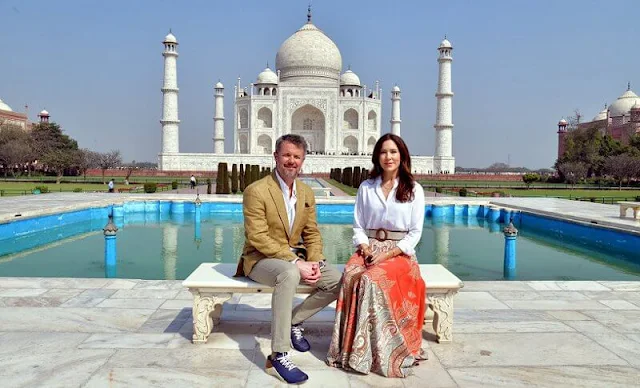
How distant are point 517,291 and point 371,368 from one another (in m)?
2.08

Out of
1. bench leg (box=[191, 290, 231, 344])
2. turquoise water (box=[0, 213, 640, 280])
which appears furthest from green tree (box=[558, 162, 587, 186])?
bench leg (box=[191, 290, 231, 344])

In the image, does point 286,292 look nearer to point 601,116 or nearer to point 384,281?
point 384,281

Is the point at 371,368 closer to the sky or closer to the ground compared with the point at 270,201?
closer to the ground

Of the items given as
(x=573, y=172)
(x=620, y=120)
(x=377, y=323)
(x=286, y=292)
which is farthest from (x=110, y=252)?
(x=620, y=120)

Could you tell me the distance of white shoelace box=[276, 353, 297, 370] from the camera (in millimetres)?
2264

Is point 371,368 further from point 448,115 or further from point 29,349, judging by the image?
point 448,115

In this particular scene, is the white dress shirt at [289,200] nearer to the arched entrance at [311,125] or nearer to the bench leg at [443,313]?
the bench leg at [443,313]

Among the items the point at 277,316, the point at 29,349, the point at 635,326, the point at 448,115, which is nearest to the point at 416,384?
the point at 277,316

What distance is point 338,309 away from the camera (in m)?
2.47

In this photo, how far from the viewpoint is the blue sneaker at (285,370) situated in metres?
2.22

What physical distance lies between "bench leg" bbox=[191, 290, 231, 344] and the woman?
66cm

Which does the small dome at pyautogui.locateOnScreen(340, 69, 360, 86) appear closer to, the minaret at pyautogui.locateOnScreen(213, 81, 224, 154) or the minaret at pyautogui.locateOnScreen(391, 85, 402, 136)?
the minaret at pyautogui.locateOnScreen(391, 85, 402, 136)

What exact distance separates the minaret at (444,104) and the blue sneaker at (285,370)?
3328cm

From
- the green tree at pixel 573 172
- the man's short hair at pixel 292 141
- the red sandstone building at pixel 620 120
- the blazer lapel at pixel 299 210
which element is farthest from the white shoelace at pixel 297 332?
the red sandstone building at pixel 620 120
